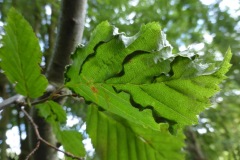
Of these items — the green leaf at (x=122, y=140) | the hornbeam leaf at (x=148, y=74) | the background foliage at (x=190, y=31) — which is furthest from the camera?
the background foliage at (x=190, y=31)

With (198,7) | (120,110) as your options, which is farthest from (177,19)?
(120,110)

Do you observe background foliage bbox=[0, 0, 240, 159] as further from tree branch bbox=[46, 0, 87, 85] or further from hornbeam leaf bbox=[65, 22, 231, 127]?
hornbeam leaf bbox=[65, 22, 231, 127]

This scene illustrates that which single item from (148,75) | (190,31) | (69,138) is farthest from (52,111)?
(190,31)

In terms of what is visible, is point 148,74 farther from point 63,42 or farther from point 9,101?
point 63,42

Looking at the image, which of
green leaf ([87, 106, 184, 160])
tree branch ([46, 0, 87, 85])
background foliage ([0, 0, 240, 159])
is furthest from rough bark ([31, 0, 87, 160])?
background foliage ([0, 0, 240, 159])

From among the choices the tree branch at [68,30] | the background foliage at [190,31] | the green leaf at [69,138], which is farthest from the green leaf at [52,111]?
the background foliage at [190,31]

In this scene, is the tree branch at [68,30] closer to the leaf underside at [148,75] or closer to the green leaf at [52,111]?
the green leaf at [52,111]
